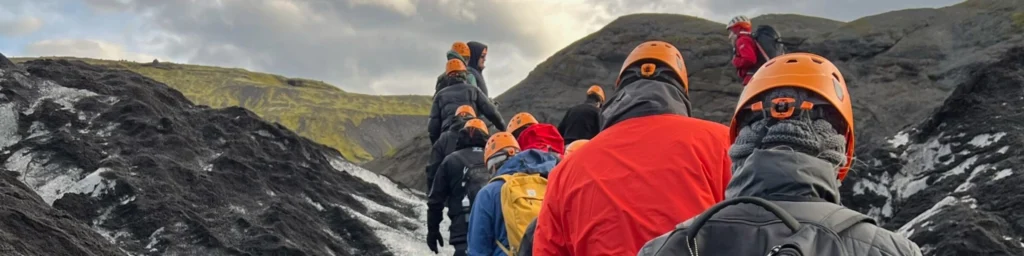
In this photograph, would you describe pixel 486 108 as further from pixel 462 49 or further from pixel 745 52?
pixel 745 52

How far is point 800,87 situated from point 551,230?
50.7 inches

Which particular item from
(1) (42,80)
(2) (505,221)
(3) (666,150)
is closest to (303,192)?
(1) (42,80)

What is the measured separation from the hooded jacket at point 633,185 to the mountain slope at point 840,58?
1788 cm

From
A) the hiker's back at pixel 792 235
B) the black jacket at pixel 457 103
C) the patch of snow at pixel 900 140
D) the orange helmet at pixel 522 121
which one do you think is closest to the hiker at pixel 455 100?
the black jacket at pixel 457 103

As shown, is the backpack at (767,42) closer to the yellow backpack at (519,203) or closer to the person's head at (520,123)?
the person's head at (520,123)

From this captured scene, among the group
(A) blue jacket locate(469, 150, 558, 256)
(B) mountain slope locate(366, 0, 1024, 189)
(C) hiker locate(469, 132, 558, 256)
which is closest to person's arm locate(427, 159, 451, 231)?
(C) hiker locate(469, 132, 558, 256)

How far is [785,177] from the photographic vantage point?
2.28m

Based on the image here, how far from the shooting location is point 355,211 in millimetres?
13344

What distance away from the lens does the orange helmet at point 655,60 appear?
4109mm

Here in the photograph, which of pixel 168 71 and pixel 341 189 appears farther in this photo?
pixel 168 71

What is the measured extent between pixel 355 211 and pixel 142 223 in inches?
142

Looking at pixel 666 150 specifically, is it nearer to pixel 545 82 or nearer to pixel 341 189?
pixel 341 189

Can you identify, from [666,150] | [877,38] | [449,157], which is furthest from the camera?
[877,38]

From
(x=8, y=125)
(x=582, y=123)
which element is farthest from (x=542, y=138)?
(x=8, y=125)
